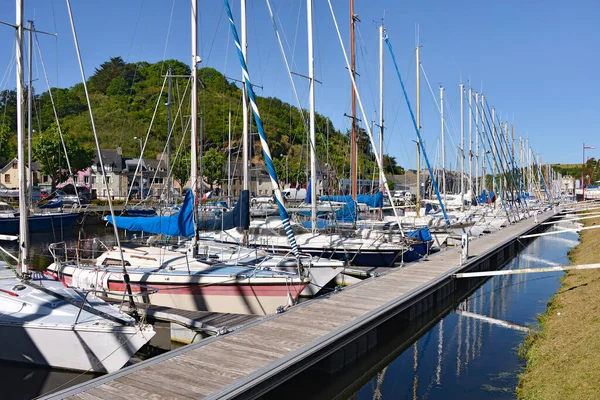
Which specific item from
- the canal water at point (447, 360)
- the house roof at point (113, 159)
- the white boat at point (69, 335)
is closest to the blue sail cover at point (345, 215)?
the canal water at point (447, 360)

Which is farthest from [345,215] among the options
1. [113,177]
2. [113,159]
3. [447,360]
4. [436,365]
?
[113,159]

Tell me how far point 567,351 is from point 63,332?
11.0 metres

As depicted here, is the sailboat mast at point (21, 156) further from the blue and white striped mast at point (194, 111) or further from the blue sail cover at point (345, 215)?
the blue sail cover at point (345, 215)

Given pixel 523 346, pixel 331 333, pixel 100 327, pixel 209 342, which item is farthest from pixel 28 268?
pixel 523 346

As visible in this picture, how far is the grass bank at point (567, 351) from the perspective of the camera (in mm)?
9320

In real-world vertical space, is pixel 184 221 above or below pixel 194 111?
below

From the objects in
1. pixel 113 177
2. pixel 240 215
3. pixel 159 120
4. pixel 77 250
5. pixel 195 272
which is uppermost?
pixel 159 120

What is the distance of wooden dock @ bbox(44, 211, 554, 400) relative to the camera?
8.48m

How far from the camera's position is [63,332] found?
11117 millimetres

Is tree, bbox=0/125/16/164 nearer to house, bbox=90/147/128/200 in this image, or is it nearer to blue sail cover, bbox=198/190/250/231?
house, bbox=90/147/128/200

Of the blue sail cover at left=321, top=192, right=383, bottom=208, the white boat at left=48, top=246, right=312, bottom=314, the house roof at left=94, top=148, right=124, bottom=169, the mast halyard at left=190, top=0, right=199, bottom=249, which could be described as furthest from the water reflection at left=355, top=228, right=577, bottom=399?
the house roof at left=94, top=148, right=124, bottom=169

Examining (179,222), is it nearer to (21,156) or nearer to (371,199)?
(21,156)

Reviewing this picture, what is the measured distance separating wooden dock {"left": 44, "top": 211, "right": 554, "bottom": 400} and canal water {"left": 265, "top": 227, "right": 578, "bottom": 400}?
0.52 meters

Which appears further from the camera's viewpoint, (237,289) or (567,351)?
(237,289)
